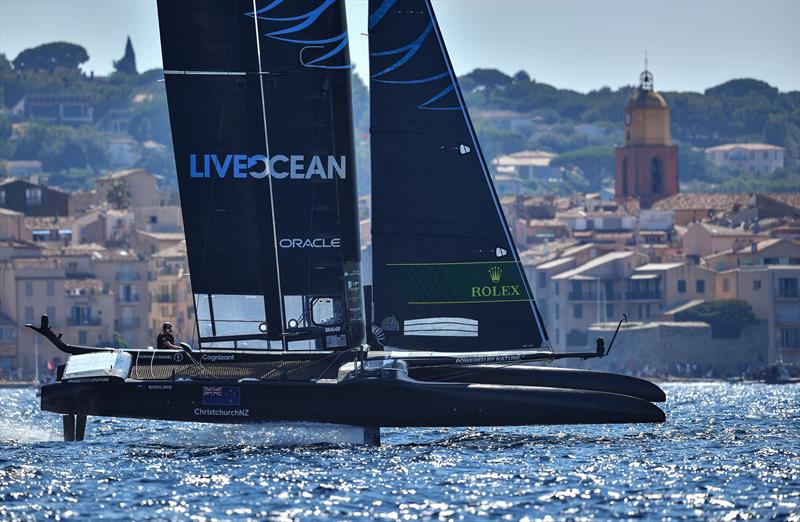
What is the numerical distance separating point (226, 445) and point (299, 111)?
4.41m

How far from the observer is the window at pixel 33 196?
118 meters

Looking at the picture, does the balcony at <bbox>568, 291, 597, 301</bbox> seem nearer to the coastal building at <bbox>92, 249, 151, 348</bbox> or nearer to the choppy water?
the coastal building at <bbox>92, 249, 151, 348</bbox>

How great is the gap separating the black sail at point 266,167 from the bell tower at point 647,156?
4247 inches

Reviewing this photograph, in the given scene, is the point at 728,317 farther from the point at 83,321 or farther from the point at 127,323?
the point at 83,321

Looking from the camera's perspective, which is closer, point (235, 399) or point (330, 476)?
point (330, 476)

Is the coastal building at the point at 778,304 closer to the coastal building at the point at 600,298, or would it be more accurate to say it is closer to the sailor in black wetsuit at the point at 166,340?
Answer: the coastal building at the point at 600,298

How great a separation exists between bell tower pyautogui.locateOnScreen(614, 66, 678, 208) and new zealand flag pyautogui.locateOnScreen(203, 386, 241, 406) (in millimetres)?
109319

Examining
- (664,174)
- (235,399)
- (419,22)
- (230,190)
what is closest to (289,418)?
(235,399)

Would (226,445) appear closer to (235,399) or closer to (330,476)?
(235,399)

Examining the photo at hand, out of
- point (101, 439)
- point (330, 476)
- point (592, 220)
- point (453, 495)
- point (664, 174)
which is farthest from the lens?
point (664, 174)

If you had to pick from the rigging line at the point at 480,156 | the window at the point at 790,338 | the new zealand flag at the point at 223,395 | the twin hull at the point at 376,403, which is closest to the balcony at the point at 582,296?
the window at the point at 790,338

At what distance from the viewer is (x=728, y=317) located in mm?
87438

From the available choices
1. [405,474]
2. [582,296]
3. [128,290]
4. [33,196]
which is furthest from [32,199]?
[405,474]

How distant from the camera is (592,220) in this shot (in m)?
117
